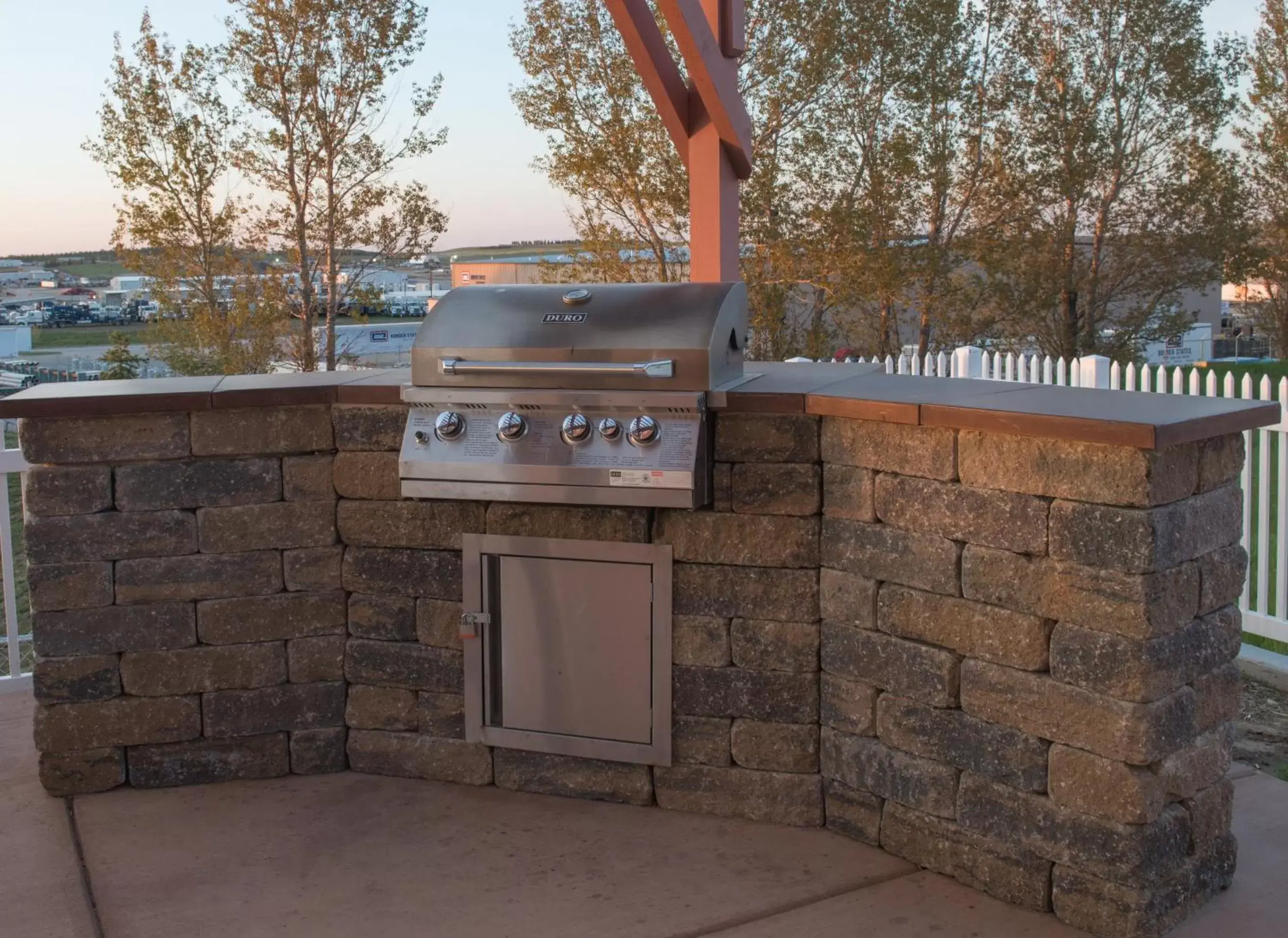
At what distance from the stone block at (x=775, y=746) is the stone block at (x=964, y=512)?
66cm

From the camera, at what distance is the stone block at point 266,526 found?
3602mm

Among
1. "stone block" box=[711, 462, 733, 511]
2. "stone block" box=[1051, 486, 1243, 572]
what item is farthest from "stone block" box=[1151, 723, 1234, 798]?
"stone block" box=[711, 462, 733, 511]

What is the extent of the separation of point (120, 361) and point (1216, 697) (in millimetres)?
15233

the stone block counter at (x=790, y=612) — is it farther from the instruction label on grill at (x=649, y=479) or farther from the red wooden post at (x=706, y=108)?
the red wooden post at (x=706, y=108)

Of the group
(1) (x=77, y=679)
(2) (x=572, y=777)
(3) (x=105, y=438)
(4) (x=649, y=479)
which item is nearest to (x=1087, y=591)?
(4) (x=649, y=479)

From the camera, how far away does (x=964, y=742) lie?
286 centimetres

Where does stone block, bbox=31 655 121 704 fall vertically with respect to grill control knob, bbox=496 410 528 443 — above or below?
below

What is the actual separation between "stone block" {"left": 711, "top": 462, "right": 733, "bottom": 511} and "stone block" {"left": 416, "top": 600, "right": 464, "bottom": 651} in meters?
0.83

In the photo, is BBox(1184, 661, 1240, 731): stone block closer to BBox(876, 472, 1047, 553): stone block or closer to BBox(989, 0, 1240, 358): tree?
BBox(876, 472, 1047, 553): stone block

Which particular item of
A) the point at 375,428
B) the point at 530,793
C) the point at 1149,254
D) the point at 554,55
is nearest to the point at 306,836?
the point at 530,793

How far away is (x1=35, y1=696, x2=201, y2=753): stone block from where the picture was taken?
361cm

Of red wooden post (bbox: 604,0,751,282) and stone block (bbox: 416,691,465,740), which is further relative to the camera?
red wooden post (bbox: 604,0,751,282)

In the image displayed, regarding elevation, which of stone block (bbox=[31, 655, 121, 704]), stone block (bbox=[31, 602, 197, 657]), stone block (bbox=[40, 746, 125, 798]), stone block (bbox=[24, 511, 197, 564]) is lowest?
stone block (bbox=[40, 746, 125, 798])

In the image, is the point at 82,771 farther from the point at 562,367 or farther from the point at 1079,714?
the point at 1079,714
